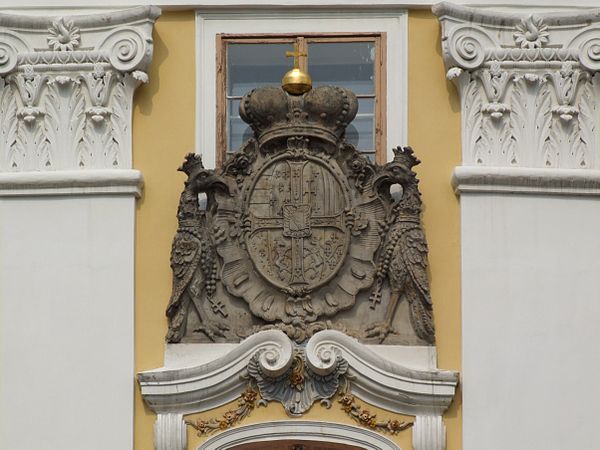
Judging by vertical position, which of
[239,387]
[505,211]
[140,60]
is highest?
[140,60]

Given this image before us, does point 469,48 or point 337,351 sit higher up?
point 469,48

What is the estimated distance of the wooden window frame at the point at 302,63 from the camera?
57.9 feet

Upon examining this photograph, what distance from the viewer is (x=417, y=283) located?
17.0 m

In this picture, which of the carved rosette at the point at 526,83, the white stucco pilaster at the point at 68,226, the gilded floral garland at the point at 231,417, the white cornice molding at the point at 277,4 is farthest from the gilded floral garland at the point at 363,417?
Answer: the white cornice molding at the point at 277,4

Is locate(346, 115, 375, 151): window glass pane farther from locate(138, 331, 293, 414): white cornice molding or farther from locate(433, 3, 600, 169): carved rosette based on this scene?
locate(138, 331, 293, 414): white cornice molding

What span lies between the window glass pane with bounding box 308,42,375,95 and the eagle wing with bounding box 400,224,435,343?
1333mm

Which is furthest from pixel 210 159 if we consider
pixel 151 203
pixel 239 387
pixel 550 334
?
pixel 550 334

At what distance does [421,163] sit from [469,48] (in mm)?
930

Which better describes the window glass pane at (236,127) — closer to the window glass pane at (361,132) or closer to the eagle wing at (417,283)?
the window glass pane at (361,132)

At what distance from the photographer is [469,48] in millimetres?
17531

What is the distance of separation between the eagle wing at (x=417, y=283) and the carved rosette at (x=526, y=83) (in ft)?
2.49

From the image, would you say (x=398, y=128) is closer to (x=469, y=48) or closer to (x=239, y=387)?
(x=469, y=48)

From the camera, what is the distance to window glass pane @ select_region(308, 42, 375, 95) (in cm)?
1781

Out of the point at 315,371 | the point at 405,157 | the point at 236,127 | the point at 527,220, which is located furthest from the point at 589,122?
the point at 315,371
